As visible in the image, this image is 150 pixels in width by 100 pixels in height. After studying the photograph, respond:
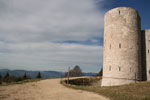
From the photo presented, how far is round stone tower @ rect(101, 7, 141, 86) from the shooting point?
17.0 meters

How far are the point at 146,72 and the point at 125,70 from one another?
4716 mm

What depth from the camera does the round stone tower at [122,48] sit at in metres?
17.0

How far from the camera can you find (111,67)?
17.8 meters

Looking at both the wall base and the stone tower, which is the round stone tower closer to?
the wall base

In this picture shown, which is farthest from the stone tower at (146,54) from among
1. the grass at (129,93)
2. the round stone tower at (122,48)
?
the grass at (129,93)

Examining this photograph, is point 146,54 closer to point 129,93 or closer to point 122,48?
point 122,48

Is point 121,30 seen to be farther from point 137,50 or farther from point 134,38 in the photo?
point 137,50

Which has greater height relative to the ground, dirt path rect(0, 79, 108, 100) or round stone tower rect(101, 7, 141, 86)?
round stone tower rect(101, 7, 141, 86)

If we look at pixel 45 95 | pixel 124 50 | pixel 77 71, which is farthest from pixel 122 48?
pixel 77 71

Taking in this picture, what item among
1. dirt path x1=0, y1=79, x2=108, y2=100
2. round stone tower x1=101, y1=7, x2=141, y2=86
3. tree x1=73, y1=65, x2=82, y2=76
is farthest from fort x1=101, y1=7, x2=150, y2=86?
tree x1=73, y1=65, x2=82, y2=76

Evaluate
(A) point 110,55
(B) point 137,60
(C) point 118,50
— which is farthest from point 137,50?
(A) point 110,55

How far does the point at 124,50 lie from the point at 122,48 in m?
0.42

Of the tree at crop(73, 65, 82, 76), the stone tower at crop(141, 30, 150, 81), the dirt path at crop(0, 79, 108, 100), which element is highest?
the stone tower at crop(141, 30, 150, 81)

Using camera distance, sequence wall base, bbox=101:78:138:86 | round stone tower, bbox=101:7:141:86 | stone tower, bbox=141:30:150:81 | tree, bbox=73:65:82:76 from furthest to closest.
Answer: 1. tree, bbox=73:65:82:76
2. stone tower, bbox=141:30:150:81
3. round stone tower, bbox=101:7:141:86
4. wall base, bbox=101:78:138:86
